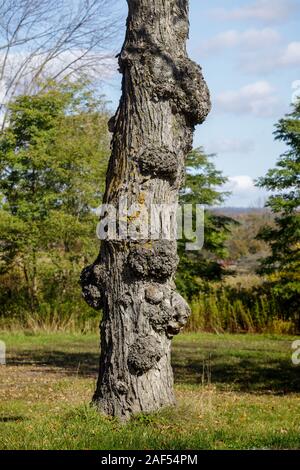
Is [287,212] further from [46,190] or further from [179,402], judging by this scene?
[179,402]

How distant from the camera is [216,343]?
15602 mm

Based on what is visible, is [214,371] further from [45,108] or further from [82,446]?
[45,108]

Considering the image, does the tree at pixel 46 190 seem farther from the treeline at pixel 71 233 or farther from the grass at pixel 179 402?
the grass at pixel 179 402

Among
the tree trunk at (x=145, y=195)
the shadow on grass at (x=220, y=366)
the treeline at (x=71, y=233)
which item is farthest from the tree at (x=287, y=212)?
the tree trunk at (x=145, y=195)

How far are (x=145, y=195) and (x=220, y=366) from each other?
5566mm

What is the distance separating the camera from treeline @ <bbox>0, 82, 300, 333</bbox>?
59.8 ft

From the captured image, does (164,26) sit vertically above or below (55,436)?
above

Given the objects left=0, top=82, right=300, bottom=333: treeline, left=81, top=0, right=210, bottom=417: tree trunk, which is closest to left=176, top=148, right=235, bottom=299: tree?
left=0, top=82, right=300, bottom=333: treeline

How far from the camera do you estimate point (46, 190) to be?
1933 centimetres

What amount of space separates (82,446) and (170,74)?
3372 mm

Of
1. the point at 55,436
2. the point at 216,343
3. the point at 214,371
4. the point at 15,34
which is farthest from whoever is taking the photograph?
the point at 15,34

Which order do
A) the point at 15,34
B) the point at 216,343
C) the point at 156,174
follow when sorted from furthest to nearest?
the point at 15,34, the point at 216,343, the point at 156,174

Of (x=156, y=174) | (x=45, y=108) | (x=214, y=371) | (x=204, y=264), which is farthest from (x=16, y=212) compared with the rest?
(x=156, y=174)

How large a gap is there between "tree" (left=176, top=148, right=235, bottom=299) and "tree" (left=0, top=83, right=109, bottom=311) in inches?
101
